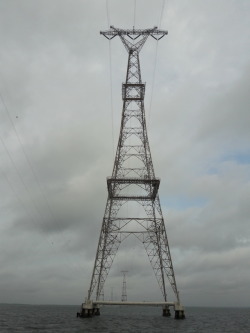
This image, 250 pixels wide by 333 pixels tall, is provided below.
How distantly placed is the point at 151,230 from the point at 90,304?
40.2ft

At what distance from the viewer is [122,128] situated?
54969 millimetres

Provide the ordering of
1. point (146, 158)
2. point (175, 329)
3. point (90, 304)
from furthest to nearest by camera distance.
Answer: point (146, 158)
point (90, 304)
point (175, 329)

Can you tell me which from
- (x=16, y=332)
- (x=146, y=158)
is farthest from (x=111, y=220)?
(x=16, y=332)

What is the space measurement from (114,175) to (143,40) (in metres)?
19.5

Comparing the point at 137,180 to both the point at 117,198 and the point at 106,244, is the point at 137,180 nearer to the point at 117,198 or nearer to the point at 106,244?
the point at 117,198

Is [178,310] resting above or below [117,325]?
above

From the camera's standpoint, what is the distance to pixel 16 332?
40469 mm

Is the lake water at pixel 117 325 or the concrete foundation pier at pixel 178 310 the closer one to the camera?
the lake water at pixel 117 325

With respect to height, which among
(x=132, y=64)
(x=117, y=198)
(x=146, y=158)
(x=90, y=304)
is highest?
(x=132, y=64)

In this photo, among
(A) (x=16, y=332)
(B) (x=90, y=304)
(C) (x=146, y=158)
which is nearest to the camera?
(A) (x=16, y=332)

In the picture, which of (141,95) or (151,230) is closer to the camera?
(151,230)

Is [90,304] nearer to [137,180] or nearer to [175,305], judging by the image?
[175,305]

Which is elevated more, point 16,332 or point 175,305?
point 175,305

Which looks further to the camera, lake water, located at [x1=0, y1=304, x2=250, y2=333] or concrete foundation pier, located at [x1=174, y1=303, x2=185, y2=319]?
concrete foundation pier, located at [x1=174, y1=303, x2=185, y2=319]
